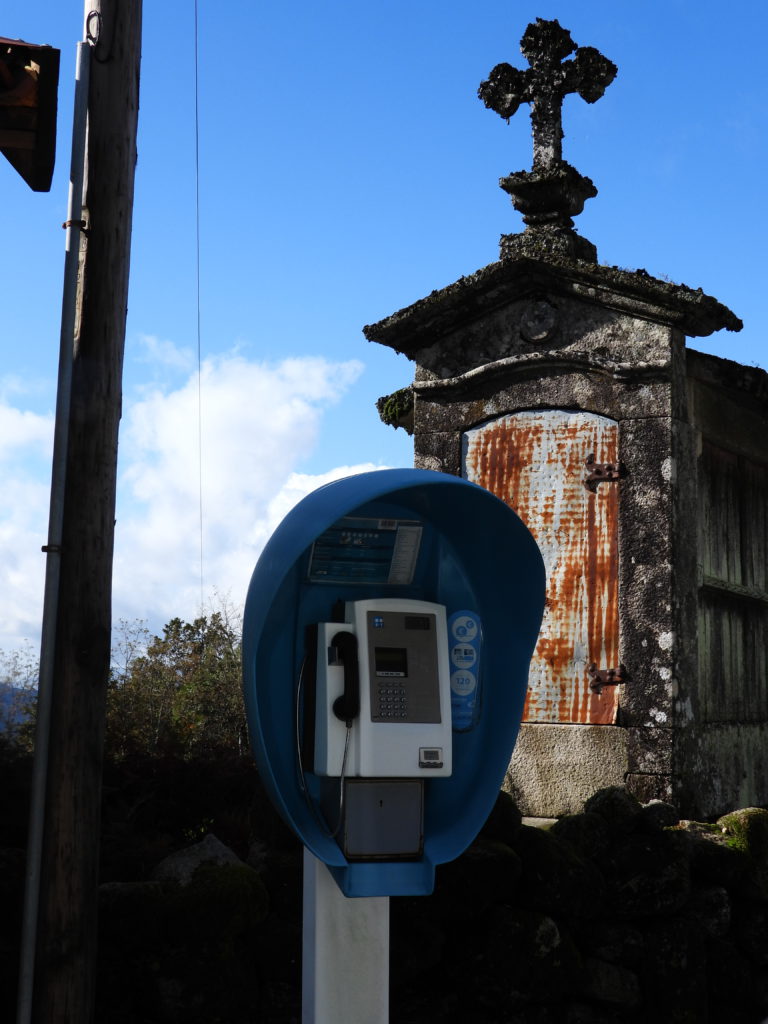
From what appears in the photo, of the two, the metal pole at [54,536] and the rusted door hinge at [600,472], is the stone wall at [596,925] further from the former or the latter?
the rusted door hinge at [600,472]

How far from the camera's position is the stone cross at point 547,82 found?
8.55 m

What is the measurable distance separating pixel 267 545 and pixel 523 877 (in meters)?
2.03

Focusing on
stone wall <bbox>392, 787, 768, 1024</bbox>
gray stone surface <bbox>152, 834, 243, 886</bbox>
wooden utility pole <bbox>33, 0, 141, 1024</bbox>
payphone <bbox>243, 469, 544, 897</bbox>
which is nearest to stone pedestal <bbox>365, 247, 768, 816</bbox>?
stone wall <bbox>392, 787, 768, 1024</bbox>

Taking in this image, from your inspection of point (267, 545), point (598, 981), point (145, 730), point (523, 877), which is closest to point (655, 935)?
point (598, 981)

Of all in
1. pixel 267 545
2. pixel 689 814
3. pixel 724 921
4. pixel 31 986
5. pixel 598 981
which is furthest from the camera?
pixel 689 814

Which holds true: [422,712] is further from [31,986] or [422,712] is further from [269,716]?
[31,986]

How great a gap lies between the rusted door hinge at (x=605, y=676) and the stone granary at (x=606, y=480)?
0.4 inches

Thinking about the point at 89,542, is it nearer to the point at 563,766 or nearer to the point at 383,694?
the point at 383,694

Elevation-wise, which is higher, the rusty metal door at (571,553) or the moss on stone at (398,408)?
the moss on stone at (398,408)

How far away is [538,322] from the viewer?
781 cm

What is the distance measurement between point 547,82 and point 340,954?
662cm

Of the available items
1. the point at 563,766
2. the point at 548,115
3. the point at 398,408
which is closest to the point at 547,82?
the point at 548,115

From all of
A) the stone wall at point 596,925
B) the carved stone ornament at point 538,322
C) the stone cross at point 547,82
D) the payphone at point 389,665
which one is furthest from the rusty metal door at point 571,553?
the payphone at point 389,665

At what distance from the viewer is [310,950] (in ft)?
13.8
